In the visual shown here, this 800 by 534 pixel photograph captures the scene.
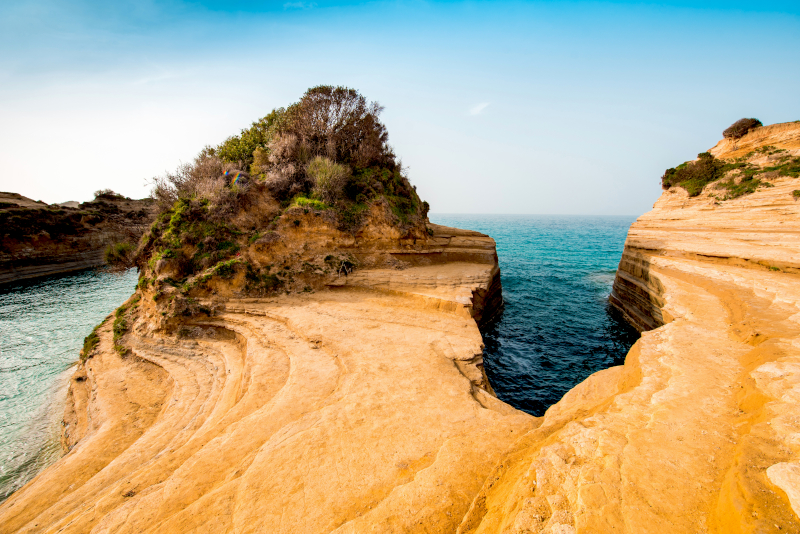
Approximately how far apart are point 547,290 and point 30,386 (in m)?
24.6

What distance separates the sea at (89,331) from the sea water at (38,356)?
0.09 feet

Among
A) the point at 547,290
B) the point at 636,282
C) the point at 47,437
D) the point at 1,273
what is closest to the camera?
the point at 47,437

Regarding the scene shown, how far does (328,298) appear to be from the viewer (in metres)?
11.9

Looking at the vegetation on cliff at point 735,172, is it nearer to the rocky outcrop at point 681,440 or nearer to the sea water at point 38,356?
the rocky outcrop at point 681,440

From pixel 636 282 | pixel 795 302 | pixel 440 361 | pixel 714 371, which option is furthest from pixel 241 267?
pixel 636 282

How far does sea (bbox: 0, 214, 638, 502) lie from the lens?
8336 mm

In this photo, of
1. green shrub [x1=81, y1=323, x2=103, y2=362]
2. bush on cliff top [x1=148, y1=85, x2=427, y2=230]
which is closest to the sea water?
green shrub [x1=81, y1=323, x2=103, y2=362]

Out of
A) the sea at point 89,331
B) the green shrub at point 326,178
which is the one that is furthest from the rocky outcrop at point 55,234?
the green shrub at point 326,178

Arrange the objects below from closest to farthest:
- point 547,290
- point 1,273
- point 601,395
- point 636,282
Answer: point 601,395 < point 636,282 < point 547,290 < point 1,273

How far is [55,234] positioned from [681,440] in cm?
4185

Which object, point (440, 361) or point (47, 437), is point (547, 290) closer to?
point (440, 361)

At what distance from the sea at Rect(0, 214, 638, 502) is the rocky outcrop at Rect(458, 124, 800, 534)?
341 cm

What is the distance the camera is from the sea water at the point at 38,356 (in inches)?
298

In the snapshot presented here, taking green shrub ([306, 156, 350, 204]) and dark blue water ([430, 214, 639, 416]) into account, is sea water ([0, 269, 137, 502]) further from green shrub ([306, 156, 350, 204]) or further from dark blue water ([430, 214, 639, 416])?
dark blue water ([430, 214, 639, 416])
